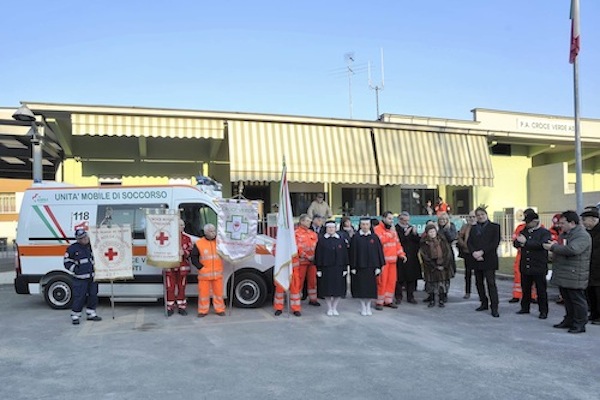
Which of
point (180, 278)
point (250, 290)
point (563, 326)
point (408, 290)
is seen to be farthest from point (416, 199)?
point (180, 278)

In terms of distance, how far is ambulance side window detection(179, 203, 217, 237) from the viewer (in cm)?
938

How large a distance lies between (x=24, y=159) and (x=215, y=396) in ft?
62.7

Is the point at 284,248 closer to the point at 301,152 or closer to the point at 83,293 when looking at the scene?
the point at 83,293

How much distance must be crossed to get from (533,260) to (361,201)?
1028 cm

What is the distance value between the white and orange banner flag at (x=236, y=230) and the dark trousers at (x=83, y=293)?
2.28m

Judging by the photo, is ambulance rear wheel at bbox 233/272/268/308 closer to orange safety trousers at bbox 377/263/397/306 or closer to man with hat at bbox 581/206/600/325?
orange safety trousers at bbox 377/263/397/306

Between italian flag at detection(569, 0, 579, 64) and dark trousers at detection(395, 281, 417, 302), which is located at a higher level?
italian flag at detection(569, 0, 579, 64)

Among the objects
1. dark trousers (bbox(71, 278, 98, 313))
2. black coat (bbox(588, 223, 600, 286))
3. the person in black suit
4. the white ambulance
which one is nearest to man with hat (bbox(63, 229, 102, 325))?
dark trousers (bbox(71, 278, 98, 313))

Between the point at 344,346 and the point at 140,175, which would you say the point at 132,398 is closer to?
the point at 344,346

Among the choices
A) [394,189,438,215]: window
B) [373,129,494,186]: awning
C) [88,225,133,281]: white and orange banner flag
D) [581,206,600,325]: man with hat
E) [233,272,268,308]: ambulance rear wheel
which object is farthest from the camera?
[394,189,438,215]: window

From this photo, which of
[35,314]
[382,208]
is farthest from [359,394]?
[382,208]

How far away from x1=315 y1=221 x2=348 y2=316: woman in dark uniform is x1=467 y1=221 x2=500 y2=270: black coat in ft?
7.70

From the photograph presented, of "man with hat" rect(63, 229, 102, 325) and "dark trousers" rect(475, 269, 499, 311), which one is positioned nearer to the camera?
"man with hat" rect(63, 229, 102, 325)

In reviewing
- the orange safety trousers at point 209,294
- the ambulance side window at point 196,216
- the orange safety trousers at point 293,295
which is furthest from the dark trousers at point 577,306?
the ambulance side window at point 196,216
